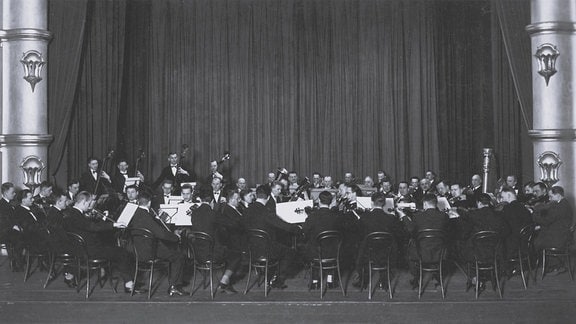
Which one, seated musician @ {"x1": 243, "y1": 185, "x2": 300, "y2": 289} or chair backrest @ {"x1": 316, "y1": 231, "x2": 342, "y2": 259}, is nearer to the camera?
chair backrest @ {"x1": 316, "y1": 231, "x2": 342, "y2": 259}

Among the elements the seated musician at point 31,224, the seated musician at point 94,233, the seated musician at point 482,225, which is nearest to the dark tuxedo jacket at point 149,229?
the seated musician at point 94,233

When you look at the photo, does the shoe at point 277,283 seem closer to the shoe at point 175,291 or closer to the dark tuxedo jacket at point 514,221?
the shoe at point 175,291

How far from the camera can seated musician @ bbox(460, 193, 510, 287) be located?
9.90 metres

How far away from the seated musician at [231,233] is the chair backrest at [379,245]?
1.82 metres

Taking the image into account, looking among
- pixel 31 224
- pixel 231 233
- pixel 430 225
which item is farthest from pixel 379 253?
pixel 31 224

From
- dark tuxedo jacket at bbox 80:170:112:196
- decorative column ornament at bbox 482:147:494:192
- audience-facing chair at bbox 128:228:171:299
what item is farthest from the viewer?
decorative column ornament at bbox 482:147:494:192

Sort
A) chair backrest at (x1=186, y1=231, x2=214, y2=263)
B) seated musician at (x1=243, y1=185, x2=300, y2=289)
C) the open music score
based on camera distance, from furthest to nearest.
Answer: the open music score
seated musician at (x1=243, y1=185, x2=300, y2=289)
chair backrest at (x1=186, y1=231, x2=214, y2=263)

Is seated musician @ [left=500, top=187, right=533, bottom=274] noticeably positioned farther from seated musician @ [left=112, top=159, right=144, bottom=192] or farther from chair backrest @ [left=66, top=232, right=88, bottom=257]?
seated musician @ [left=112, top=159, right=144, bottom=192]

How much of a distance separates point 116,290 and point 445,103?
10.8 m

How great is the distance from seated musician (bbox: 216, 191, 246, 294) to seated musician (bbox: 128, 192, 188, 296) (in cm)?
61

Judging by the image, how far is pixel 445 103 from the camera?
1855 cm

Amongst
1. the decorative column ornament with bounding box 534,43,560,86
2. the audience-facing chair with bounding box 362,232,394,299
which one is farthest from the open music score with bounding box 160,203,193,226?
the decorative column ornament with bounding box 534,43,560,86

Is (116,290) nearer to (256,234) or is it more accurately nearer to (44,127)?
(256,234)

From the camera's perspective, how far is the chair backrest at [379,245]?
31.3 feet
